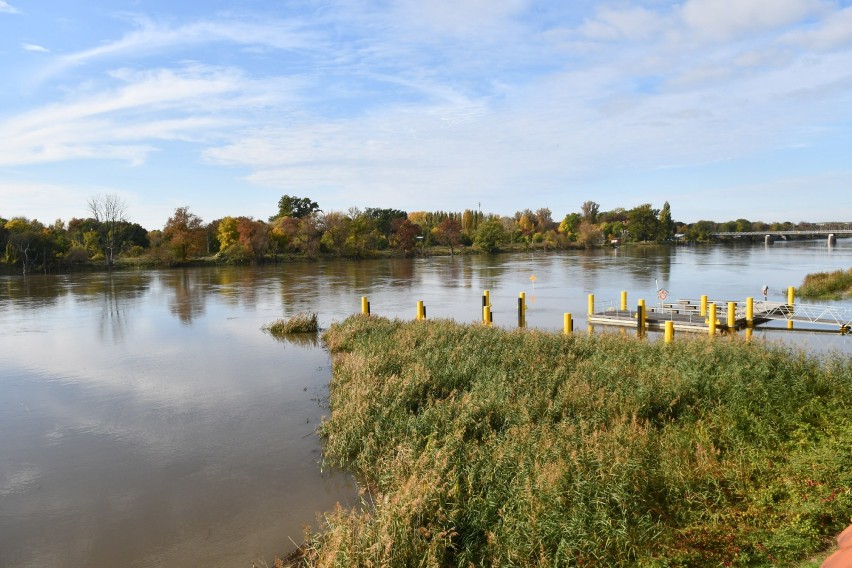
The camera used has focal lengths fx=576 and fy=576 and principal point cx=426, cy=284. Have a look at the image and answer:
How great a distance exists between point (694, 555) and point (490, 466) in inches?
135

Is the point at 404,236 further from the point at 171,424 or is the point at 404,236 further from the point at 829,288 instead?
the point at 171,424

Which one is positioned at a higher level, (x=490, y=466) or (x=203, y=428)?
(x=490, y=466)

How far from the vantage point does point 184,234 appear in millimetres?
85500

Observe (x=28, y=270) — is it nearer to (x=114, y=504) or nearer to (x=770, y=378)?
(x=114, y=504)

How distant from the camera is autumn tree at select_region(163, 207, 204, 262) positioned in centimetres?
8450

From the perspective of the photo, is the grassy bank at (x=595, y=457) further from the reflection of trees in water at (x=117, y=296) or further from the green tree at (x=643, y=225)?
the green tree at (x=643, y=225)

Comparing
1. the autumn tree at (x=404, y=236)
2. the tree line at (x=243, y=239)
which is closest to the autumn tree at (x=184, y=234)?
the tree line at (x=243, y=239)

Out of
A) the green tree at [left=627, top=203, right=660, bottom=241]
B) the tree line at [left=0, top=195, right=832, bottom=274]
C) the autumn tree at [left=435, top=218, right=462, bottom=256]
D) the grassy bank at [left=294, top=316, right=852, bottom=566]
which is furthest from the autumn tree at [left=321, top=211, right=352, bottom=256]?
the green tree at [left=627, top=203, right=660, bottom=241]

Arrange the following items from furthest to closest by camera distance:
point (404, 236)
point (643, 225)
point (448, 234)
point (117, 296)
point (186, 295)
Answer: point (643, 225), point (448, 234), point (404, 236), point (186, 295), point (117, 296)

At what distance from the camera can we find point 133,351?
84.7ft

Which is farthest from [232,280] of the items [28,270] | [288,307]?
[28,270]

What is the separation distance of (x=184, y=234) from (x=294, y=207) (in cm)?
2945

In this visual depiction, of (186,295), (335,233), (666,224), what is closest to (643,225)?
(666,224)

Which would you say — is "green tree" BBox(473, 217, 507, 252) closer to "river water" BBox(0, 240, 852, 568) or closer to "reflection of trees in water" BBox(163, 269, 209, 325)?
"reflection of trees in water" BBox(163, 269, 209, 325)
